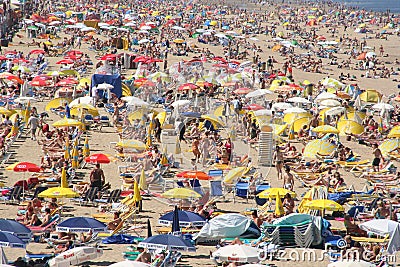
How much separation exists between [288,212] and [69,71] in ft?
52.0

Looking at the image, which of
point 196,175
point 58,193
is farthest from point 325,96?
point 58,193

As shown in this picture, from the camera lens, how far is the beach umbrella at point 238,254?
10.8 m

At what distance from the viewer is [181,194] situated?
14.2 metres

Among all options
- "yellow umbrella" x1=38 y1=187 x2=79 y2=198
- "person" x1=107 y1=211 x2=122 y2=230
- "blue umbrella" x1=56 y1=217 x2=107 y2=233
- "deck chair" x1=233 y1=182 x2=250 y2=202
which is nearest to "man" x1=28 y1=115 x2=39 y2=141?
"deck chair" x1=233 y1=182 x2=250 y2=202

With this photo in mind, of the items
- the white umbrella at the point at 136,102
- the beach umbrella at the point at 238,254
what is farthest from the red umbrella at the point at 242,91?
the beach umbrella at the point at 238,254

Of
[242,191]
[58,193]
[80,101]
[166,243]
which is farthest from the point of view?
[80,101]

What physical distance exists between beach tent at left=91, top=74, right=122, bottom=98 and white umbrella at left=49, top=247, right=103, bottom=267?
14.5m

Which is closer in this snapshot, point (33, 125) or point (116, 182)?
point (116, 182)

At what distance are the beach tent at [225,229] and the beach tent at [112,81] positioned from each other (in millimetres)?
12916

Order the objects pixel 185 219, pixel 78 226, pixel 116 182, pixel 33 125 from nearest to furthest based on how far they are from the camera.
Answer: pixel 78 226, pixel 185 219, pixel 116 182, pixel 33 125

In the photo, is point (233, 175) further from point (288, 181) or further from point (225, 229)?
point (225, 229)

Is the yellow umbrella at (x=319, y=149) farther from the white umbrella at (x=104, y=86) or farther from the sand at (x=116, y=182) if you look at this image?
the white umbrella at (x=104, y=86)

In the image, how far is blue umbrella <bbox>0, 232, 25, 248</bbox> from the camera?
11109 mm

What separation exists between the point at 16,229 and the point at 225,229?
299cm
